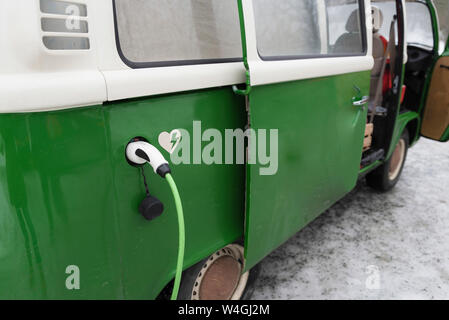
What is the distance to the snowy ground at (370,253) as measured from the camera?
6.98ft

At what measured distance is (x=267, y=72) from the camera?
4.60 ft

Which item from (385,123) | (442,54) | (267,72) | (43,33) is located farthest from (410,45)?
(43,33)

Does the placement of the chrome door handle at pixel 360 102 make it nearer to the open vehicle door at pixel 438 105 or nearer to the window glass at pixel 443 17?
the open vehicle door at pixel 438 105

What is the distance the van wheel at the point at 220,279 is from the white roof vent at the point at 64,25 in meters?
1.08

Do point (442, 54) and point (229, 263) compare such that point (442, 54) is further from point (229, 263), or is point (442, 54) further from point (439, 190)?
point (229, 263)

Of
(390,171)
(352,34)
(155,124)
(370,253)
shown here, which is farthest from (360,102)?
(390,171)

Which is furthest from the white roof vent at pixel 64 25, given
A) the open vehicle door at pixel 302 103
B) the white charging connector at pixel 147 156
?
the open vehicle door at pixel 302 103

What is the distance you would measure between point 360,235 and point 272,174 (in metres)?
1.58

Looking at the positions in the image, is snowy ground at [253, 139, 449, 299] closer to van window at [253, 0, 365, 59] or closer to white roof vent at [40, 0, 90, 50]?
van window at [253, 0, 365, 59]

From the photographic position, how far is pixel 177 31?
1.23 m

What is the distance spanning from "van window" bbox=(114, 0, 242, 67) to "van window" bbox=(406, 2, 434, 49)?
9.13 feet

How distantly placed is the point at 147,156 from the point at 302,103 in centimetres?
92

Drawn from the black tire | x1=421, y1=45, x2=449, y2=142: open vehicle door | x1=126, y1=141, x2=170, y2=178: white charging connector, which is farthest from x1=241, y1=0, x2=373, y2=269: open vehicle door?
x1=421, y1=45, x2=449, y2=142: open vehicle door

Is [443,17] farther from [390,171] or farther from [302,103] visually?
[302,103]
